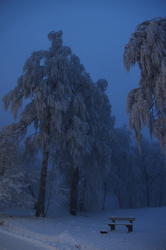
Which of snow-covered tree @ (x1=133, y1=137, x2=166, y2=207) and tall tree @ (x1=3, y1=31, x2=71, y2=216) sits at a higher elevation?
tall tree @ (x1=3, y1=31, x2=71, y2=216)

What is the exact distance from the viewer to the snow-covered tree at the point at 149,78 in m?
6.12

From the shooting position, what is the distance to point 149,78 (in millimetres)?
6969

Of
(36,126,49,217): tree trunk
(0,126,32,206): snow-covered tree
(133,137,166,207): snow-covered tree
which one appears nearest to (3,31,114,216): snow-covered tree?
(36,126,49,217): tree trunk

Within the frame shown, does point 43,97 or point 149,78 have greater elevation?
point 43,97

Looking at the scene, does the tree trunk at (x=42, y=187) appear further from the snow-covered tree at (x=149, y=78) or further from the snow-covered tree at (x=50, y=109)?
the snow-covered tree at (x=149, y=78)

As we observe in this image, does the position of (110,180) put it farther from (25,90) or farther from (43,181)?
(25,90)

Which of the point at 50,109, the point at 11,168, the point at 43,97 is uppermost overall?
the point at 43,97

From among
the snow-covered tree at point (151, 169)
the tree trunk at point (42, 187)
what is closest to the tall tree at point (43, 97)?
the tree trunk at point (42, 187)

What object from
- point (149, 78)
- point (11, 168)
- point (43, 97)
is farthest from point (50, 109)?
point (149, 78)

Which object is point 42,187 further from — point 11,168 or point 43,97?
point 43,97

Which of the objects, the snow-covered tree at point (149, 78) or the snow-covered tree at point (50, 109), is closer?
the snow-covered tree at point (149, 78)

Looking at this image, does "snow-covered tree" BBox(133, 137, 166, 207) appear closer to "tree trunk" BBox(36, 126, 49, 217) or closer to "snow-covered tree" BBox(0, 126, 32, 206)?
"tree trunk" BBox(36, 126, 49, 217)

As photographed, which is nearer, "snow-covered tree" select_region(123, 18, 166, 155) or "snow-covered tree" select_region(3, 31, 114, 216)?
"snow-covered tree" select_region(123, 18, 166, 155)

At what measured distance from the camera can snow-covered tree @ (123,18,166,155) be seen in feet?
20.1
